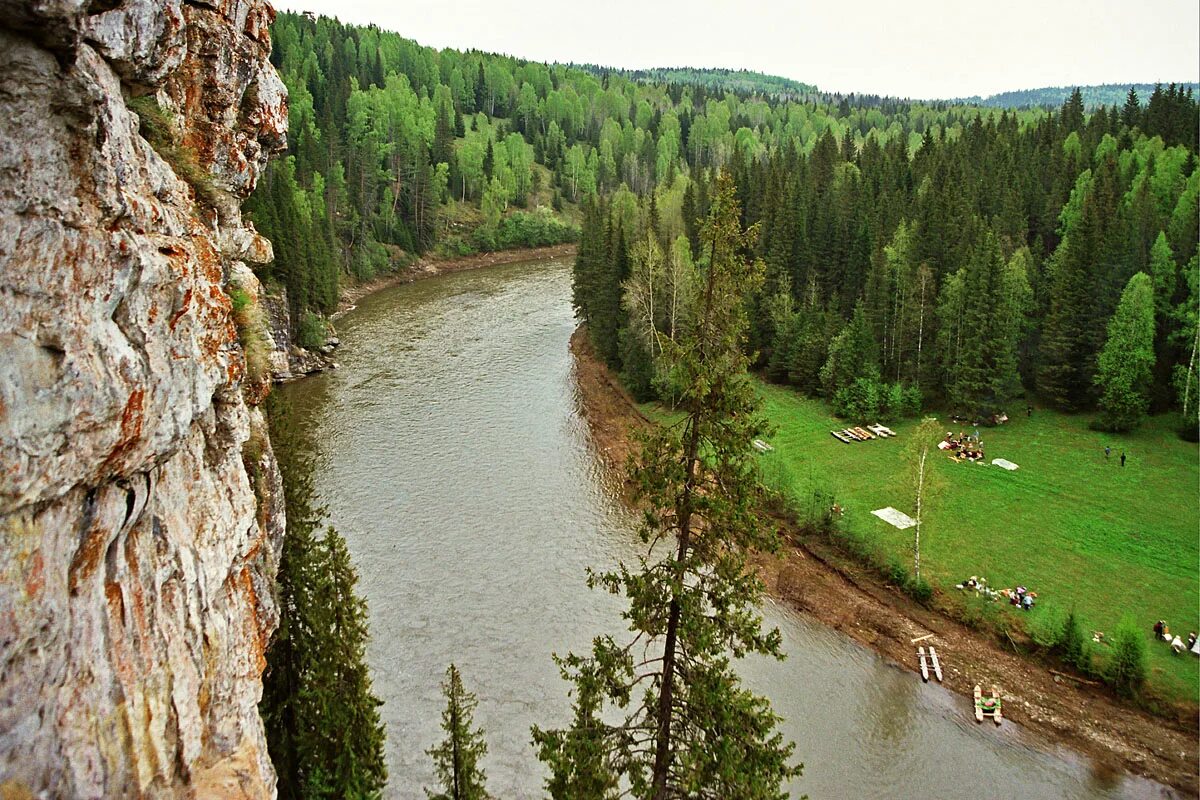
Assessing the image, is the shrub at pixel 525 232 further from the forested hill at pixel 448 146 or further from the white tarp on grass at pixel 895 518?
the white tarp on grass at pixel 895 518

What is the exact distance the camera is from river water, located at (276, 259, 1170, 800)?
2416 centimetres

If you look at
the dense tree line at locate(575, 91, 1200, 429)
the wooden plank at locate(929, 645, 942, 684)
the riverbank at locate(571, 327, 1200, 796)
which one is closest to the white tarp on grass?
the riverbank at locate(571, 327, 1200, 796)

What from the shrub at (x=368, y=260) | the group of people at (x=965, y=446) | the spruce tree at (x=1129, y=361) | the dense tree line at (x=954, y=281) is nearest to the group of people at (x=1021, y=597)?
the group of people at (x=965, y=446)

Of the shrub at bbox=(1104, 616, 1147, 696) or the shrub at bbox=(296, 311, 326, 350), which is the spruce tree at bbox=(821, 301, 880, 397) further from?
the shrub at bbox=(296, 311, 326, 350)

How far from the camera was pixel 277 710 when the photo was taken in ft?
60.9

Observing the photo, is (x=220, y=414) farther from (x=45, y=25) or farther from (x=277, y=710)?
(x=277, y=710)

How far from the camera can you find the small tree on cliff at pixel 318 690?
1798cm

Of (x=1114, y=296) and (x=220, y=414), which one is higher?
(x=220, y=414)

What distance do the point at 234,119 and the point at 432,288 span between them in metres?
74.6

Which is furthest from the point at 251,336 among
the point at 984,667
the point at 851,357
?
the point at 851,357

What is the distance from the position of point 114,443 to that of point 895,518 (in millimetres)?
33254

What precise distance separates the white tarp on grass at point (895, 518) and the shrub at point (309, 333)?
40.3 metres

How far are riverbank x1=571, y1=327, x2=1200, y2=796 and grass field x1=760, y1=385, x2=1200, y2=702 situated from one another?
5.02 ft

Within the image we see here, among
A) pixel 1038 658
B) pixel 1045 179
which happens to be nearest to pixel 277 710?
pixel 1038 658
